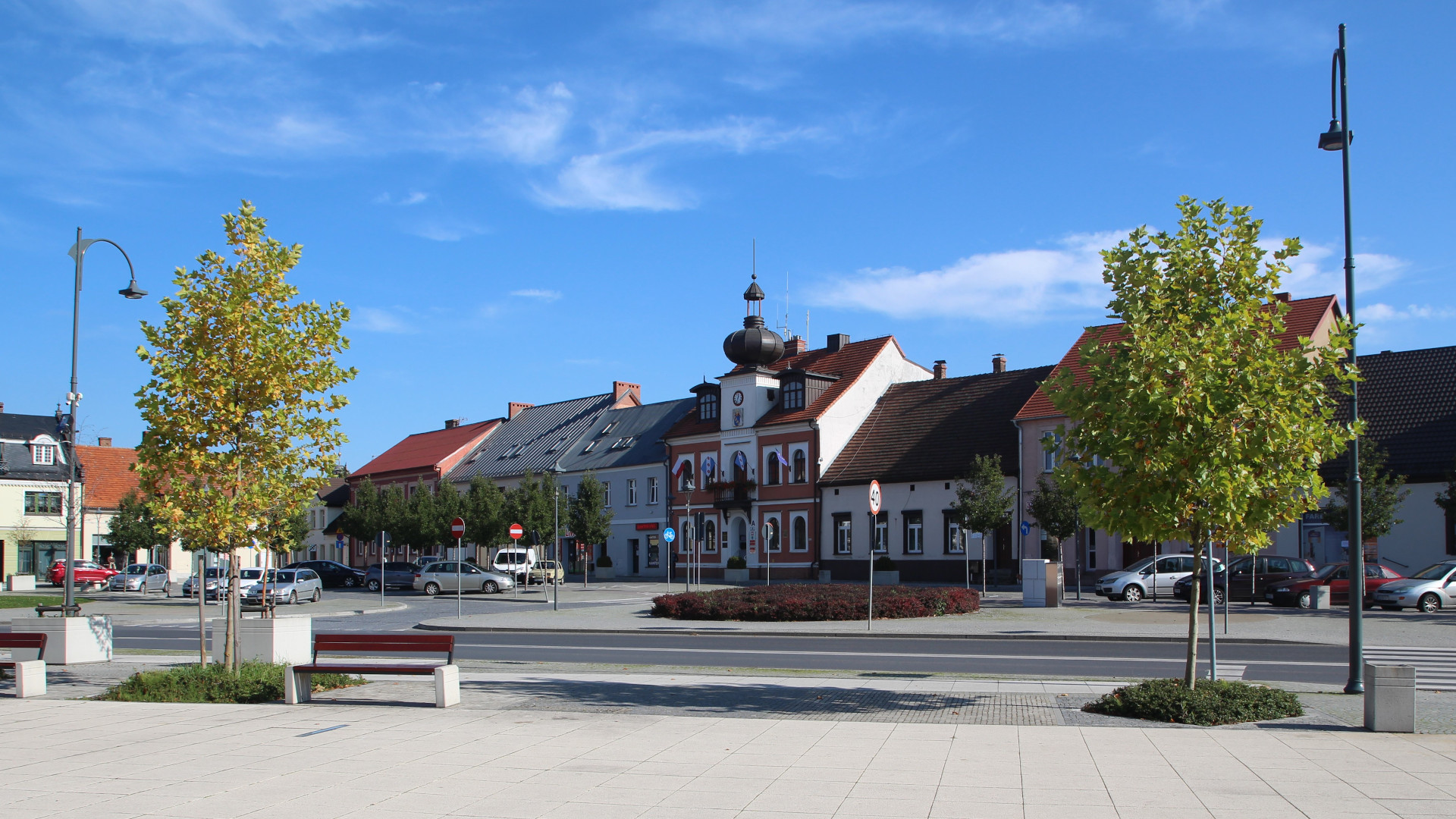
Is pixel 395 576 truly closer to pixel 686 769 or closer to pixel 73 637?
pixel 73 637

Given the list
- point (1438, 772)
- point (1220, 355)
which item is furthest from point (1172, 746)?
point (1220, 355)

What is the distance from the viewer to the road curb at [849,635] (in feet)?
72.0

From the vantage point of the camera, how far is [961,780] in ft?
28.4

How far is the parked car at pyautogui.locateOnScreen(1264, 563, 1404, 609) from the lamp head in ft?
66.0

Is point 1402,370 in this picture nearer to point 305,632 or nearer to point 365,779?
point 305,632

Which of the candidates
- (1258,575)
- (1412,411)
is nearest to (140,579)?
(1258,575)

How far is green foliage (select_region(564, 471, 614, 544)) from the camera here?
50312 mm

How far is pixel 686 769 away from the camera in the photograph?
29.9 feet

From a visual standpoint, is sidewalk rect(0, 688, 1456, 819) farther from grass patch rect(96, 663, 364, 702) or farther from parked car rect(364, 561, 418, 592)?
parked car rect(364, 561, 418, 592)

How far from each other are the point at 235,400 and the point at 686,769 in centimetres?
826

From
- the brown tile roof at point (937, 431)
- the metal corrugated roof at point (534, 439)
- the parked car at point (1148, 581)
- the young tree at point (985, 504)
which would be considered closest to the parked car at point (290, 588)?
Answer: the brown tile roof at point (937, 431)

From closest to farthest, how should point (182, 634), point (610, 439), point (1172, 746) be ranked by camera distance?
1. point (1172, 746)
2. point (182, 634)
3. point (610, 439)

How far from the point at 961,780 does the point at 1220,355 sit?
569cm

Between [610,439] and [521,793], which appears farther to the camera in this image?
[610,439]
